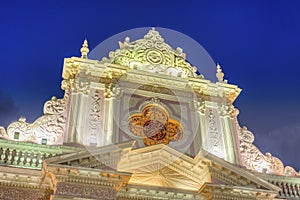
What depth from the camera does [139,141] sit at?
16109mm

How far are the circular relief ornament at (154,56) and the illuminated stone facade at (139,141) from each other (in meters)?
0.05

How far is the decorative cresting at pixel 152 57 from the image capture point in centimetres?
1853

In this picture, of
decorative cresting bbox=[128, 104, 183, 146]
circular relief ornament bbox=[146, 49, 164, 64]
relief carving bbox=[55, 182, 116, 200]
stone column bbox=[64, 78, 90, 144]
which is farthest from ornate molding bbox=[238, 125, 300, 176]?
stone column bbox=[64, 78, 90, 144]

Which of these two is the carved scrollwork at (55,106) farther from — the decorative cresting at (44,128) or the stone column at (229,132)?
the stone column at (229,132)

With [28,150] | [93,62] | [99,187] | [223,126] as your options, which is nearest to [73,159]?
[99,187]

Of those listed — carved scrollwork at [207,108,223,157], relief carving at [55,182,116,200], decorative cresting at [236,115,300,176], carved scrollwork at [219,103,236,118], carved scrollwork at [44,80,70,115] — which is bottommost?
relief carving at [55,182,116,200]

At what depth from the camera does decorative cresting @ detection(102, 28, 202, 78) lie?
60.8ft

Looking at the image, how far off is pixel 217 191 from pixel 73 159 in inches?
190

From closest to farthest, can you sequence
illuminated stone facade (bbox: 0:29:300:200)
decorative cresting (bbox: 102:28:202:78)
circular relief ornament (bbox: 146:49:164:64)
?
illuminated stone facade (bbox: 0:29:300:200) → decorative cresting (bbox: 102:28:202:78) → circular relief ornament (bbox: 146:49:164:64)

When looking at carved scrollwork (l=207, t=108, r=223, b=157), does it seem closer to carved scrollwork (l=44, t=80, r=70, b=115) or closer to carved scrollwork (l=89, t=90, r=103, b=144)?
carved scrollwork (l=89, t=90, r=103, b=144)

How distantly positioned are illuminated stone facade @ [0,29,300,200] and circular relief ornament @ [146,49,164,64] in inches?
1.8

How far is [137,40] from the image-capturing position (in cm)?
1950

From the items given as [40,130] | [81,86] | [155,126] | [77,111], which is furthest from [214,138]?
[40,130]

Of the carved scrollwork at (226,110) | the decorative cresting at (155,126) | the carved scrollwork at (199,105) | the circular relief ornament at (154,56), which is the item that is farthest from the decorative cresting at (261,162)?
the circular relief ornament at (154,56)
